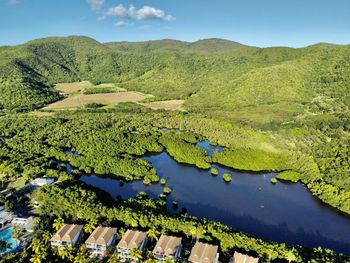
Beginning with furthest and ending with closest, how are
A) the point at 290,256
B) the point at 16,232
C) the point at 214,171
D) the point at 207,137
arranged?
the point at 207,137, the point at 214,171, the point at 16,232, the point at 290,256

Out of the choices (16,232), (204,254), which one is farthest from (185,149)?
(16,232)

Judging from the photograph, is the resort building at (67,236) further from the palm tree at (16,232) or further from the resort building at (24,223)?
the resort building at (24,223)

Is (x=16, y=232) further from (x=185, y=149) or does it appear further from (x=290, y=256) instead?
(x=185, y=149)

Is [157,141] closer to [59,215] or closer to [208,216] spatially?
[208,216]

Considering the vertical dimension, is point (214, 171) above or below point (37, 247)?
below

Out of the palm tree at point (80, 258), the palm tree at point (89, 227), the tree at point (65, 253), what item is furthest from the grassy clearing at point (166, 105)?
the palm tree at point (80, 258)
